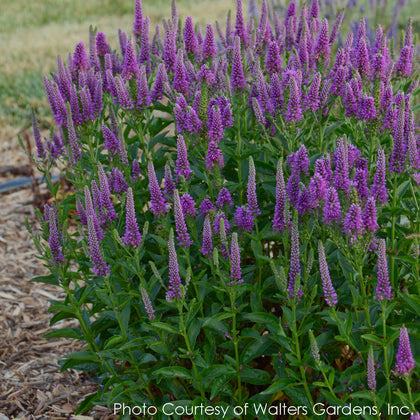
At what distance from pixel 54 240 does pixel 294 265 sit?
126 cm

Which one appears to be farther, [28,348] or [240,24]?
[28,348]

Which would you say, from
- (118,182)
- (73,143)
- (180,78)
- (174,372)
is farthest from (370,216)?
(73,143)

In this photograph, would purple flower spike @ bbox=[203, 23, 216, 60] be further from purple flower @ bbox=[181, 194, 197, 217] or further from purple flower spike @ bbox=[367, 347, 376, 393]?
purple flower spike @ bbox=[367, 347, 376, 393]

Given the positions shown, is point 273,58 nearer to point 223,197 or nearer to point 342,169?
point 223,197

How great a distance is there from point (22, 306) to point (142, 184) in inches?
102

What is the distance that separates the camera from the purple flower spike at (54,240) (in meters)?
3.00

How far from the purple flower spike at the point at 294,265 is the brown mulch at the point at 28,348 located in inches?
64.8

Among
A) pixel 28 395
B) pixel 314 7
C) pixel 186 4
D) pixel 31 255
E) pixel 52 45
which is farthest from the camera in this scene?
pixel 186 4

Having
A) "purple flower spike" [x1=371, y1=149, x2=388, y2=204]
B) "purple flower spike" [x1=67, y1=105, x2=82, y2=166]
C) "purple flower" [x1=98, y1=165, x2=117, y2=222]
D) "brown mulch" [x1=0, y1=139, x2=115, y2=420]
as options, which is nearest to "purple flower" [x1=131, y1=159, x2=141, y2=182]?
"purple flower spike" [x1=67, y1=105, x2=82, y2=166]

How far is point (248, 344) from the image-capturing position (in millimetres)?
3014

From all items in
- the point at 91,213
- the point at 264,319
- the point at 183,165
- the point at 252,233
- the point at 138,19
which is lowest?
the point at 264,319

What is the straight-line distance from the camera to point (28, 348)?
4898 mm

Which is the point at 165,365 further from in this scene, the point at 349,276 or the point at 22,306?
the point at 22,306

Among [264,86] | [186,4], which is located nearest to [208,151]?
[264,86]
